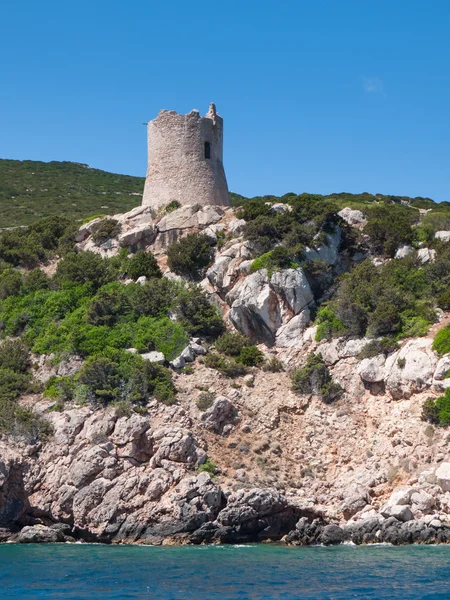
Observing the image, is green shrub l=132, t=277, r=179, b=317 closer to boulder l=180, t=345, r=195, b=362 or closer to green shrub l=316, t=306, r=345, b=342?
boulder l=180, t=345, r=195, b=362

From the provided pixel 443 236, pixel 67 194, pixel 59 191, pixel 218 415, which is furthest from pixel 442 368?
pixel 59 191

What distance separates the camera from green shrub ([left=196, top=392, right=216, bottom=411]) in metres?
30.0

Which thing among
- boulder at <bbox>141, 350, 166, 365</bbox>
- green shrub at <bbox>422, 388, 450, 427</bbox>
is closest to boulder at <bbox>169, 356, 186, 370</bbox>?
boulder at <bbox>141, 350, 166, 365</bbox>

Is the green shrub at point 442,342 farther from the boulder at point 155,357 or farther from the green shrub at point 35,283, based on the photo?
the green shrub at point 35,283

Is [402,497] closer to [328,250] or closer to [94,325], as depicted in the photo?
[328,250]

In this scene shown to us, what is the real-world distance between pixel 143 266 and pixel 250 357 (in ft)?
26.5

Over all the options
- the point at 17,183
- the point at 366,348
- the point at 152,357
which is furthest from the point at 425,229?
the point at 17,183

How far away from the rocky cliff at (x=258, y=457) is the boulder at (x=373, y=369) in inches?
1.8

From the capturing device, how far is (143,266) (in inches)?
1491

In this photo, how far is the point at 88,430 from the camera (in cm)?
2873

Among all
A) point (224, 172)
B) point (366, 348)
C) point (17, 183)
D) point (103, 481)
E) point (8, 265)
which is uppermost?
point (17, 183)

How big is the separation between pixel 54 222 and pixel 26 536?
2234 centimetres

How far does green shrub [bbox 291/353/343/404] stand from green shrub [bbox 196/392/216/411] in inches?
133

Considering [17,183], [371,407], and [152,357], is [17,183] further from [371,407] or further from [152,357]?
[371,407]
